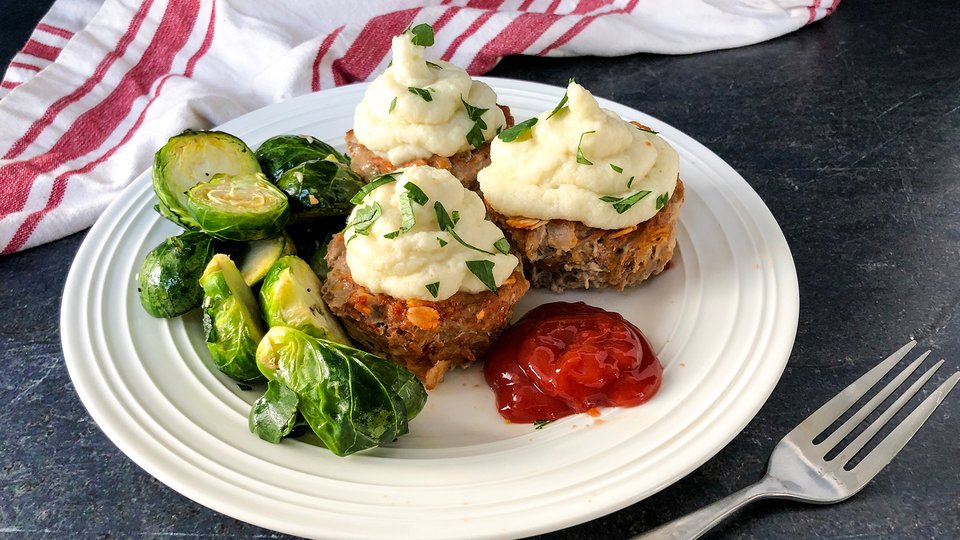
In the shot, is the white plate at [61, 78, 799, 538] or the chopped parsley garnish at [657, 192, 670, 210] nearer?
the white plate at [61, 78, 799, 538]

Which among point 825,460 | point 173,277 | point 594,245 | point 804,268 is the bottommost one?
point 804,268

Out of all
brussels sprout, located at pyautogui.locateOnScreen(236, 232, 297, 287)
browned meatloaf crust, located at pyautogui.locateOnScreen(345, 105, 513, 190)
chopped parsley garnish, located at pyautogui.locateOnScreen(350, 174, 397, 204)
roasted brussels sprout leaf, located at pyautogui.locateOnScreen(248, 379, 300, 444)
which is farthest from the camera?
browned meatloaf crust, located at pyautogui.locateOnScreen(345, 105, 513, 190)

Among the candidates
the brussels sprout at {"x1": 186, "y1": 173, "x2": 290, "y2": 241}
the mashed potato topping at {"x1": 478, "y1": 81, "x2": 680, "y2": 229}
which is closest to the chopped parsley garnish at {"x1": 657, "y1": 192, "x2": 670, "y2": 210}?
the mashed potato topping at {"x1": 478, "y1": 81, "x2": 680, "y2": 229}

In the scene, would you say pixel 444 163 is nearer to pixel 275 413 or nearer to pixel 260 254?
pixel 260 254

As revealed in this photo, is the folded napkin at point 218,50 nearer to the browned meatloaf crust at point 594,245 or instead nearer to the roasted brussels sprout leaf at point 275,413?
the roasted brussels sprout leaf at point 275,413

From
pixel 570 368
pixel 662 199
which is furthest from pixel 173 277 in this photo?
pixel 662 199

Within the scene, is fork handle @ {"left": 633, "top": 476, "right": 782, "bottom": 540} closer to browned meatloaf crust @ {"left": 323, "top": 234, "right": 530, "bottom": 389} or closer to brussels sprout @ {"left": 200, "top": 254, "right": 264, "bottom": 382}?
browned meatloaf crust @ {"left": 323, "top": 234, "right": 530, "bottom": 389}
